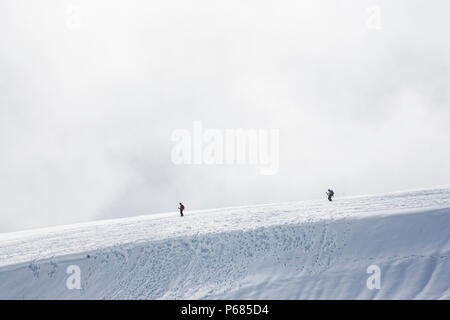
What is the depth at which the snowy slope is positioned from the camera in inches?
715

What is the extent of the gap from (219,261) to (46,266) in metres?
10.4

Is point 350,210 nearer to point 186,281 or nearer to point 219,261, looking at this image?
point 219,261

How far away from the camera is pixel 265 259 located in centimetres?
2062

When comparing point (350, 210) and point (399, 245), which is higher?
point (350, 210)

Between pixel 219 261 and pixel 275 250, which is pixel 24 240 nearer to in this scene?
pixel 219 261

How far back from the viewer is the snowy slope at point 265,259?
1817 centimetres

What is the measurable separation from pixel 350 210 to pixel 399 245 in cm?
505
